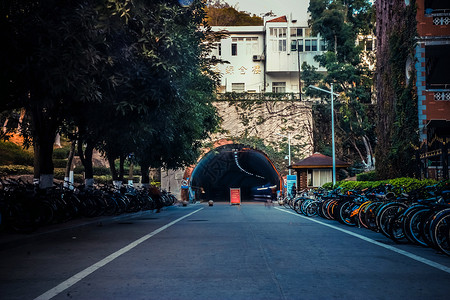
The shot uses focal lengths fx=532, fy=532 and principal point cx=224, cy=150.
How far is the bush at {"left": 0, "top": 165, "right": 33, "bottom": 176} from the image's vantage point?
39531mm

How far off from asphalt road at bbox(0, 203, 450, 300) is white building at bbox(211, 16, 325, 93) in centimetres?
4501

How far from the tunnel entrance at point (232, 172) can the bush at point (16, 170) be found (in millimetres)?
16222

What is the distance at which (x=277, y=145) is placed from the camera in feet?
172

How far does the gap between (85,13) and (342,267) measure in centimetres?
780

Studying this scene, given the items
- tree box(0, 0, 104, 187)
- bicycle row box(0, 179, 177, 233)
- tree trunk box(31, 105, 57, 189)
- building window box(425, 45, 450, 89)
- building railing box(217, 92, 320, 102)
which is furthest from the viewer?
building railing box(217, 92, 320, 102)

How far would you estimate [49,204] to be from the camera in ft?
49.1

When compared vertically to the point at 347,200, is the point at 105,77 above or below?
above

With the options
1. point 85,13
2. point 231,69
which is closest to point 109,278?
point 85,13

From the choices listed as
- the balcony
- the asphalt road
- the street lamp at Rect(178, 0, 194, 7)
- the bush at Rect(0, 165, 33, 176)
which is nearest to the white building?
the balcony

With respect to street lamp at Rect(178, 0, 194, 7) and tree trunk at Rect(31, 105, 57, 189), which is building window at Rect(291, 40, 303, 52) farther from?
street lamp at Rect(178, 0, 194, 7)

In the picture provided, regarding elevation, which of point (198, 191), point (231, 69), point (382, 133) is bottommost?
point (198, 191)

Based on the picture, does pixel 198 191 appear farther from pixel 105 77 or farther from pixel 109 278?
pixel 109 278

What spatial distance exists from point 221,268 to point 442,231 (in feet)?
13.6

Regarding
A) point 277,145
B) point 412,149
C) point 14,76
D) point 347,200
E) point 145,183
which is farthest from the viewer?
point 277,145
